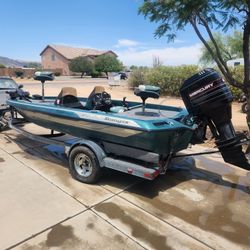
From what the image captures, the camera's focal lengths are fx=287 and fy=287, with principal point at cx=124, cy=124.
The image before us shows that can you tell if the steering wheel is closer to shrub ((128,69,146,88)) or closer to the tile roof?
shrub ((128,69,146,88))

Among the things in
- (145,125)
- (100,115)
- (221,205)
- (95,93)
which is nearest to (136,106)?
(95,93)

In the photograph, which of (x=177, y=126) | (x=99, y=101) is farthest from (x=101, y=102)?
(x=177, y=126)

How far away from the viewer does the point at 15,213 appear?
3576 mm

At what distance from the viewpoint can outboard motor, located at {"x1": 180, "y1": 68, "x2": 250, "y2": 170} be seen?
12.8 feet

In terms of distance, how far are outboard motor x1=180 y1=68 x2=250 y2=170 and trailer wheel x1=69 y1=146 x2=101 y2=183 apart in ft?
5.48

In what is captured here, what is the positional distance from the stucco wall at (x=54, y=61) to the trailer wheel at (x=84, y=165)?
5906 centimetres

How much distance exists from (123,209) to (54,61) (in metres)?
65.3

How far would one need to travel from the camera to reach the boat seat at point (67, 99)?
5493 millimetres

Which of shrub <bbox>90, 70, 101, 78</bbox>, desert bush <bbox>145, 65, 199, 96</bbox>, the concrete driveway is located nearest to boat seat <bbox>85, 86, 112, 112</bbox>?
the concrete driveway

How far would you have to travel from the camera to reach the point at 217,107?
12.8 ft

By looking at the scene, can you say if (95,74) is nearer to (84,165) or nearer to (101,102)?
(101,102)

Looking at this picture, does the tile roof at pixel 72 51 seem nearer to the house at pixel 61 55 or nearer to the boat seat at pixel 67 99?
the house at pixel 61 55

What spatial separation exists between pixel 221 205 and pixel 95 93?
289 centimetres

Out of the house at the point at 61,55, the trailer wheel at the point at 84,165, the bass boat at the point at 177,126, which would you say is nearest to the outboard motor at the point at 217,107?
the bass boat at the point at 177,126
